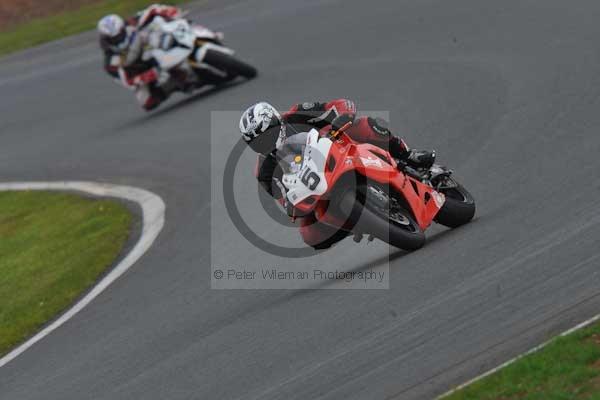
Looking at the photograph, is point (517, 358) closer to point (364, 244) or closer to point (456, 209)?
point (456, 209)

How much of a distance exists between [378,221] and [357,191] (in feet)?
1.19

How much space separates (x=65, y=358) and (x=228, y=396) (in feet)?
7.89

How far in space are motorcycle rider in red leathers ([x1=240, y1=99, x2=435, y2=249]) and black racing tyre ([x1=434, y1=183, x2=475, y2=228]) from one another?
32 centimetres

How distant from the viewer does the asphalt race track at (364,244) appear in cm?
723

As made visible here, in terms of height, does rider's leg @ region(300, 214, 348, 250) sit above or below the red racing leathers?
below

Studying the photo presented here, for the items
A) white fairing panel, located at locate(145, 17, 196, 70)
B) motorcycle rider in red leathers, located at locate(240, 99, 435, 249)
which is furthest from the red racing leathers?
white fairing panel, located at locate(145, 17, 196, 70)

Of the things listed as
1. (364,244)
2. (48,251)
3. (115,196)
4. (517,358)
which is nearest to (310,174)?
(364,244)

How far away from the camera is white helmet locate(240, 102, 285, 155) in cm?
886

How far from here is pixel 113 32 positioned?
18547mm

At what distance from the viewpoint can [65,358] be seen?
922cm

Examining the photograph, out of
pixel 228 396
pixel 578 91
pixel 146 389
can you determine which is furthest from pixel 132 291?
pixel 578 91

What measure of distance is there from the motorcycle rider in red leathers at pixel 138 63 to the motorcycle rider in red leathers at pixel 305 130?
9567 mm

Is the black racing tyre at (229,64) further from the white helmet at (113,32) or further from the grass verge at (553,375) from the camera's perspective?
the grass verge at (553,375)

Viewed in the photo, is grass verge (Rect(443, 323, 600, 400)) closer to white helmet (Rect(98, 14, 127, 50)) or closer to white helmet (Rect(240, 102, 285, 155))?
white helmet (Rect(240, 102, 285, 155))
